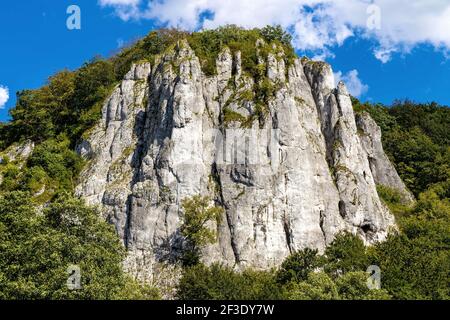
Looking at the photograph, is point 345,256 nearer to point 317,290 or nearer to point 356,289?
point 356,289

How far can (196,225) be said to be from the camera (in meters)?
50.3

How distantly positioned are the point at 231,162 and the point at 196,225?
795cm

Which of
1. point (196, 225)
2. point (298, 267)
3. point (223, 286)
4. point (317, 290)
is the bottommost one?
point (317, 290)

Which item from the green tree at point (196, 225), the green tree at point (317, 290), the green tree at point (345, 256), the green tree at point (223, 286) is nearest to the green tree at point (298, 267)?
the green tree at point (223, 286)

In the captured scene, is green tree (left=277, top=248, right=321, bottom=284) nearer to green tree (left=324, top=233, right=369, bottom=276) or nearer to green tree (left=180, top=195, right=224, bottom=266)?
green tree (left=324, top=233, right=369, bottom=276)

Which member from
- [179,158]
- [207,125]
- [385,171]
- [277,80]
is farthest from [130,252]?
[385,171]

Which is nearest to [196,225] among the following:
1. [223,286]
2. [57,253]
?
[223,286]

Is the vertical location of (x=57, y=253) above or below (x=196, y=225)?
below

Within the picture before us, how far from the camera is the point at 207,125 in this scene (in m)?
58.0

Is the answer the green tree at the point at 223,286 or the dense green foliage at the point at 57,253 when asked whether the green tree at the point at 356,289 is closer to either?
the green tree at the point at 223,286

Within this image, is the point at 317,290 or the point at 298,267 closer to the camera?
the point at 317,290

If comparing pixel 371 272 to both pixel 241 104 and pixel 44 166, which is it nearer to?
pixel 241 104

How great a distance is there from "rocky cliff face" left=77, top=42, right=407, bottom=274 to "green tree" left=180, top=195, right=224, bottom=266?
3.72 ft
